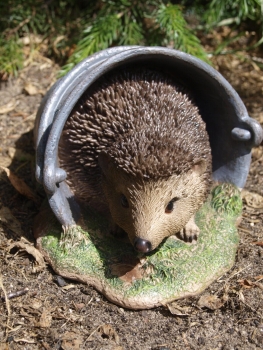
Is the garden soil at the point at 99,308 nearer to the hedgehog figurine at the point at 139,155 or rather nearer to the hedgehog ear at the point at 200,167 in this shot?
the hedgehog figurine at the point at 139,155

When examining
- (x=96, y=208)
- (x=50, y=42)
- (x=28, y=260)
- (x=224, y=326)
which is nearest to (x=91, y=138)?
(x=96, y=208)

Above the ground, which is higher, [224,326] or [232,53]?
[232,53]

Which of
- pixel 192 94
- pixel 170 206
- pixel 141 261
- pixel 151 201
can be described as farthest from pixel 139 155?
pixel 192 94

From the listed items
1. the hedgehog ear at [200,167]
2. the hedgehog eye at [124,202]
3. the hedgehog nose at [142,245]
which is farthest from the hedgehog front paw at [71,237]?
the hedgehog ear at [200,167]

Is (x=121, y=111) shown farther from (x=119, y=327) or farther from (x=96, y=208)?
(x=119, y=327)

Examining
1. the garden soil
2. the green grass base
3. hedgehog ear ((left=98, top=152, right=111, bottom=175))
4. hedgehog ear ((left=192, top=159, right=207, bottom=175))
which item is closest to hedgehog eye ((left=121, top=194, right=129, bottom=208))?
hedgehog ear ((left=98, top=152, right=111, bottom=175))
